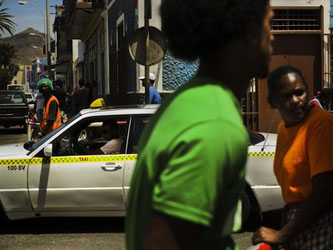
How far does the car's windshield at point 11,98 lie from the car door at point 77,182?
20249 mm

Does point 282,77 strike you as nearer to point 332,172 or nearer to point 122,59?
point 332,172

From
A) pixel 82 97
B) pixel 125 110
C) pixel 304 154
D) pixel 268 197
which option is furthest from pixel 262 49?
pixel 82 97

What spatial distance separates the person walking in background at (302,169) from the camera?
2.48m

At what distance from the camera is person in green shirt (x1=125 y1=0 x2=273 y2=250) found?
4.33 feet

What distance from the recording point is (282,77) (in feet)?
9.41

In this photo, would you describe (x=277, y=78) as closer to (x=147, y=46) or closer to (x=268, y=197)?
(x=268, y=197)

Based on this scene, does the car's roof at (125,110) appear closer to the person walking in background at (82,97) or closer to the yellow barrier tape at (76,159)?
the yellow barrier tape at (76,159)

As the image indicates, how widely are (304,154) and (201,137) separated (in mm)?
1399

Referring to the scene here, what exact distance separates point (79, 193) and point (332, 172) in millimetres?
4227

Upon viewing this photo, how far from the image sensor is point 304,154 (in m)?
2.61

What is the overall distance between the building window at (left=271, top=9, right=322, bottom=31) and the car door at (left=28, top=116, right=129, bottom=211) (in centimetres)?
891

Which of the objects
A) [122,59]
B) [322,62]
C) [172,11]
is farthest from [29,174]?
[122,59]

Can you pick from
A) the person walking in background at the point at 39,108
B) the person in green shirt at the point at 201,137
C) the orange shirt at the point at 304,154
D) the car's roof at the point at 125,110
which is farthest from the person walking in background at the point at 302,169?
the person walking in background at the point at 39,108

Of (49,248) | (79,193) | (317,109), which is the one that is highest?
(317,109)
